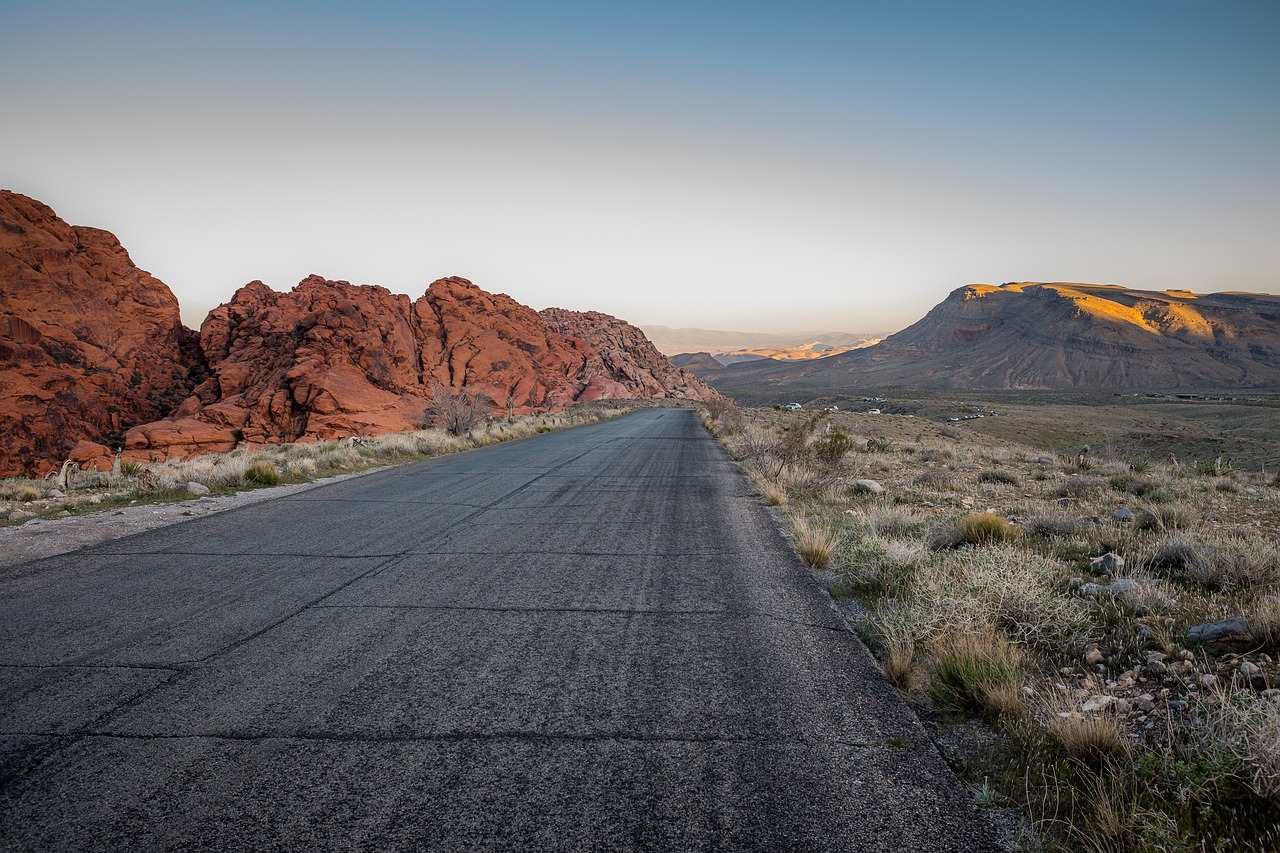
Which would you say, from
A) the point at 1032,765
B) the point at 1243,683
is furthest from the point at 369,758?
the point at 1243,683

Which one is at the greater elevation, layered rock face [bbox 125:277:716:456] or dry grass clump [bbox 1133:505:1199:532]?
layered rock face [bbox 125:277:716:456]

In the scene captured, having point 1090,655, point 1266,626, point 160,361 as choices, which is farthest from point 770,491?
point 160,361

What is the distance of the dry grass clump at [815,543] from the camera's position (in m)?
6.46

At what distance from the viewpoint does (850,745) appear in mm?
2973

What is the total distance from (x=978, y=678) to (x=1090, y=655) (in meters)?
1.01

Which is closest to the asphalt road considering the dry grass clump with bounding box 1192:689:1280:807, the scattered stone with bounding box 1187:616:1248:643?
the dry grass clump with bounding box 1192:689:1280:807

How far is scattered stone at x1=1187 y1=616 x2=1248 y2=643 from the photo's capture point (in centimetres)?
388

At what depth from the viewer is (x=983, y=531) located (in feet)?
23.2

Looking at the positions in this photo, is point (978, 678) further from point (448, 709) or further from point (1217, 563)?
point (1217, 563)

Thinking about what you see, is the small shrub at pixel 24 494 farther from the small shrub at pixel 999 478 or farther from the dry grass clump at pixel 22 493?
the small shrub at pixel 999 478

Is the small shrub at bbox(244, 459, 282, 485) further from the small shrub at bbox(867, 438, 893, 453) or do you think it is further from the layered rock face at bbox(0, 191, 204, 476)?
the layered rock face at bbox(0, 191, 204, 476)

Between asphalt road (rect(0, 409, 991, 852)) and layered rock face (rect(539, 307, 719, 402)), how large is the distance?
72.7 meters

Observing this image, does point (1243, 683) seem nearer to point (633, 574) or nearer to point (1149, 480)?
point (633, 574)

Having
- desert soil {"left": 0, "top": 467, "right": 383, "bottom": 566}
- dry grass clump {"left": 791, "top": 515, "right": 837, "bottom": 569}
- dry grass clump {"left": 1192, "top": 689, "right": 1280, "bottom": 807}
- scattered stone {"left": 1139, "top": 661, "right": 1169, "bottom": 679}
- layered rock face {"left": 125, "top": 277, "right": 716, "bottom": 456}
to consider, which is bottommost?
dry grass clump {"left": 791, "top": 515, "right": 837, "bottom": 569}
